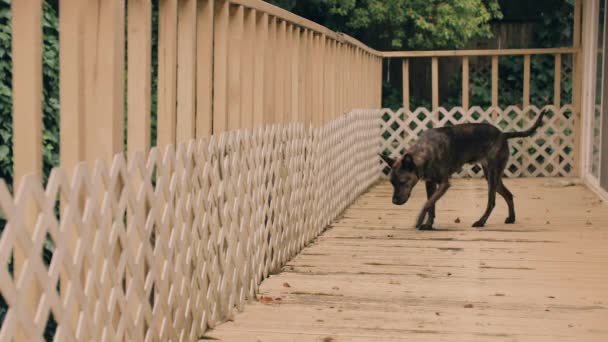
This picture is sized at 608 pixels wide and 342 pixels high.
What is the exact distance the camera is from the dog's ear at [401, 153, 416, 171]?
30.3 feet

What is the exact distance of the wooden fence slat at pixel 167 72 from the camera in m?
4.62

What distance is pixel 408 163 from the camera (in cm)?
925

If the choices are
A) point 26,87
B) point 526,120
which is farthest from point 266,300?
point 526,120

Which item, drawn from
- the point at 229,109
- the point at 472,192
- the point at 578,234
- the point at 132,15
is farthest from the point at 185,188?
the point at 472,192

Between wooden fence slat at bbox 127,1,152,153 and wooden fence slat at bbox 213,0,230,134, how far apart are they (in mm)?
1416

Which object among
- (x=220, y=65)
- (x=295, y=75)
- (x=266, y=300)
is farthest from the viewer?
(x=295, y=75)

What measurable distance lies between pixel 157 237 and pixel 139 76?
0.68 metres

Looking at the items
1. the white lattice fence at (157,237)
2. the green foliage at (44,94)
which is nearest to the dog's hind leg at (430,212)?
the white lattice fence at (157,237)

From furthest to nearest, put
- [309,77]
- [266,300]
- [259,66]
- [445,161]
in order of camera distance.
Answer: [445,161]
[309,77]
[259,66]
[266,300]

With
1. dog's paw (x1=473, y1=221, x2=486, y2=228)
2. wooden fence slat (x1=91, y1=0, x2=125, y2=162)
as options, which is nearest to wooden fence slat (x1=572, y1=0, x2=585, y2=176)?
dog's paw (x1=473, y1=221, x2=486, y2=228)

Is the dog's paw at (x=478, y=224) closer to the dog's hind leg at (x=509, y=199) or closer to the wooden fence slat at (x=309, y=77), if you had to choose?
the dog's hind leg at (x=509, y=199)

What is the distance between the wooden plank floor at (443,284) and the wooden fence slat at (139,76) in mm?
1270

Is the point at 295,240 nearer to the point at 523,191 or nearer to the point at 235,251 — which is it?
the point at 235,251

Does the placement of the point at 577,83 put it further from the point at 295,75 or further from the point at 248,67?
the point at 248,67
